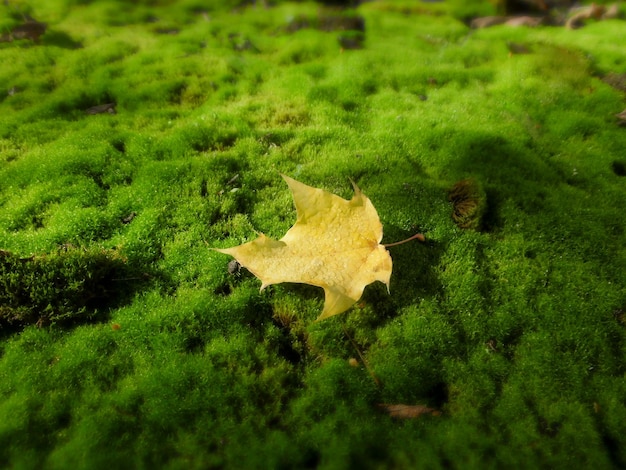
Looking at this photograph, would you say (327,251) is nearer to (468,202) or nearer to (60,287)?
(468,202)

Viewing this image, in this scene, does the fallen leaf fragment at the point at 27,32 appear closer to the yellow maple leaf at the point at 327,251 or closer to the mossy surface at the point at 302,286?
the mossy surface at the point at 302,286

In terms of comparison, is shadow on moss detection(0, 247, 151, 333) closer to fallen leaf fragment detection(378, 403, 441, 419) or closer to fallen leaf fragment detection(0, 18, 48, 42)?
fallen leaf fragment detection(378, 403, 441, 419)

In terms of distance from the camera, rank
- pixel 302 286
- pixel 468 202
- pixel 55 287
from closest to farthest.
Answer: pixel 55 287 < pixel 302 286 < pixel 468 202

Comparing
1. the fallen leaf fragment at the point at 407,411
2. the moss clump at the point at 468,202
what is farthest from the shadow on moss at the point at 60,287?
the moss clump at the point at 468,202

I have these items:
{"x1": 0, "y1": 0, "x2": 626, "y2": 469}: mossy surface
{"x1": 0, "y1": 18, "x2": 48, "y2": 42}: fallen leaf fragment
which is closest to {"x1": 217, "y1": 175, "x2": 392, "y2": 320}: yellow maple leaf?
{"x1": 0, "y1": 0, "x2": 626, "y2": 469}: mossy surface

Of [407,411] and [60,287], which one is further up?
[60,287]

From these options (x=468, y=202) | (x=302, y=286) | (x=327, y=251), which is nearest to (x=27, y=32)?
(x=302, y=286)

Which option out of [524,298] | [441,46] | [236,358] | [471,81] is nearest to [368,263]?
[236,358]
